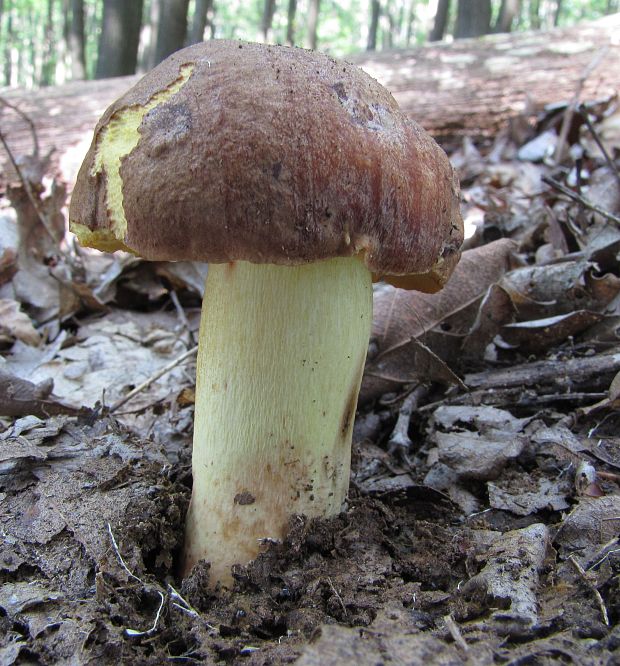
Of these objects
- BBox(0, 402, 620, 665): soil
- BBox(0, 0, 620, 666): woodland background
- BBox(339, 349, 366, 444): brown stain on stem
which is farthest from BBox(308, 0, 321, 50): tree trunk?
BBox(0, 402, 620, 665): soil

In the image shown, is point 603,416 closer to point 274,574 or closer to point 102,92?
point 274,574

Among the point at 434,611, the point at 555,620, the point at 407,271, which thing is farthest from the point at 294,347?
the point at 555,620

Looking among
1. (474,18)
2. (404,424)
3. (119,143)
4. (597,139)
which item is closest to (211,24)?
(474,18)

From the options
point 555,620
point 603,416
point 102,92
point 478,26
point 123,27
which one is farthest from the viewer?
point 478,26

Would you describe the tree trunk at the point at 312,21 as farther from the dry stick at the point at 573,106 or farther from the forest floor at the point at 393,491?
the forest floor at the point at 393,491

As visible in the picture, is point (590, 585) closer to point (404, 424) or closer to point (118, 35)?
point (404, 424)
